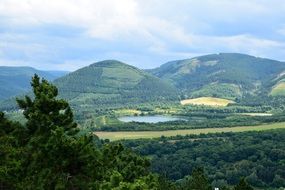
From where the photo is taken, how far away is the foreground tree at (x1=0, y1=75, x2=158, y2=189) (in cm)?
3959

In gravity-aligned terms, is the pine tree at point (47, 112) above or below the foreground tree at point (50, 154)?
above

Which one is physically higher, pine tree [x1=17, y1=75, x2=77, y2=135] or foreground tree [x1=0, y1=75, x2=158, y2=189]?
pine tree [x1=17, y1=75, x2=77, y2=135]

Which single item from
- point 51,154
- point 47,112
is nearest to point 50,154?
point 51,154

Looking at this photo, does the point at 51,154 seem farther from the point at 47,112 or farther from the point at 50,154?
the point at 47,112

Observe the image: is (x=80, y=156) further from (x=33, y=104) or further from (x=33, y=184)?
(x=33, y=104)

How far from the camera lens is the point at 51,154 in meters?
40.0

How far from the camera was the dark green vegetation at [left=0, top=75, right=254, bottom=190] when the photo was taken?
3956 centimetres

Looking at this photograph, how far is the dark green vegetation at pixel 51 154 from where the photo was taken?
130ft

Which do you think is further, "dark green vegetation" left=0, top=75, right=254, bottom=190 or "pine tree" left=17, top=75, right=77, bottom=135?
"pine tree" left=17, top=75, right=77, bottom=135

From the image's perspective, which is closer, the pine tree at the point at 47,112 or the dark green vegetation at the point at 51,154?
the dark green vegetation at the point at 51,154

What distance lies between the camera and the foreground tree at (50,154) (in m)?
39.6

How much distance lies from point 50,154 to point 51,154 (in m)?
0.08

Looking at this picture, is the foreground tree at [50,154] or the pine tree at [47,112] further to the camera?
the pine tree at [47,112]

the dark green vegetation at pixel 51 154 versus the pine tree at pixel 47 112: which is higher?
the pine tree at pixel 47 112
